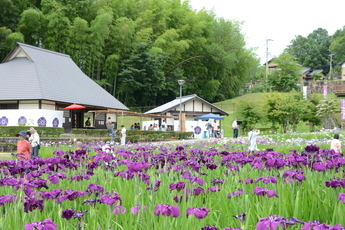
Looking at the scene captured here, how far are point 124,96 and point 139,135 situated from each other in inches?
877

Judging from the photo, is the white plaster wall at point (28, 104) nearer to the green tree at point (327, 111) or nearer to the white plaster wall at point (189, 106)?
the white plaster wall at point (189, 106)

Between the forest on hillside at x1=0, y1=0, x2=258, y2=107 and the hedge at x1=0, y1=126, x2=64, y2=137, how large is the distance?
52.5 ft

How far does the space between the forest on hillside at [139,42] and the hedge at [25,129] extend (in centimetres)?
1601

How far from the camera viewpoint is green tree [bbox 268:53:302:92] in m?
49.7

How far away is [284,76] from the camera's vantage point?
163 ft

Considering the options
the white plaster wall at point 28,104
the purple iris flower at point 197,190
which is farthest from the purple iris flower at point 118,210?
the white plaster wall at point 28,104

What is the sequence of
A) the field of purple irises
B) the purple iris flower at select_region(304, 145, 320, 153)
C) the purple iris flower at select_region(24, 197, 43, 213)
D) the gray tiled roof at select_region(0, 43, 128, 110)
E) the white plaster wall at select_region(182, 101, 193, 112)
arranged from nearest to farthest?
the field of purple irises
the purple iris flower at select_region(24, 197, 43, 213)
the purple iris flower at select_region(304, 145, 320, 153)
the gray tiled roof at select_region(0, 43, 128, 110)
the white plaster wall at select_region(182, 101, 193, 112)

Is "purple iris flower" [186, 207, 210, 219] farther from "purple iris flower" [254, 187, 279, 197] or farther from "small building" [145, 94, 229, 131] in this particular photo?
"small building" [145, 94, 229, 131]

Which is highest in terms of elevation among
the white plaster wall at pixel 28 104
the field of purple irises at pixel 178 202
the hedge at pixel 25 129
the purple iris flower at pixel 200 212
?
the white plaster wall at pixel 28 104

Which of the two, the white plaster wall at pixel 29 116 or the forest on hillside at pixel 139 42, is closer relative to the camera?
the white plaster wall at pixel 29 116

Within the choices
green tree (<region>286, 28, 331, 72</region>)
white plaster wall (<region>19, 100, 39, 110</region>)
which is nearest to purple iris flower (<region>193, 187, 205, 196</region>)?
white plaster wall (<region>19, 100, 39, 110</region>)

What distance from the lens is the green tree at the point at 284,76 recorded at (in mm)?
49719

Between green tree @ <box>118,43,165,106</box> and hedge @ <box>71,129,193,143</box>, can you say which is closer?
hedge @ <box>71,129,193,143</box>

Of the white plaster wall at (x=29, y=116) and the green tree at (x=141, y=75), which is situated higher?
the green tree at (x=141, y=75)
